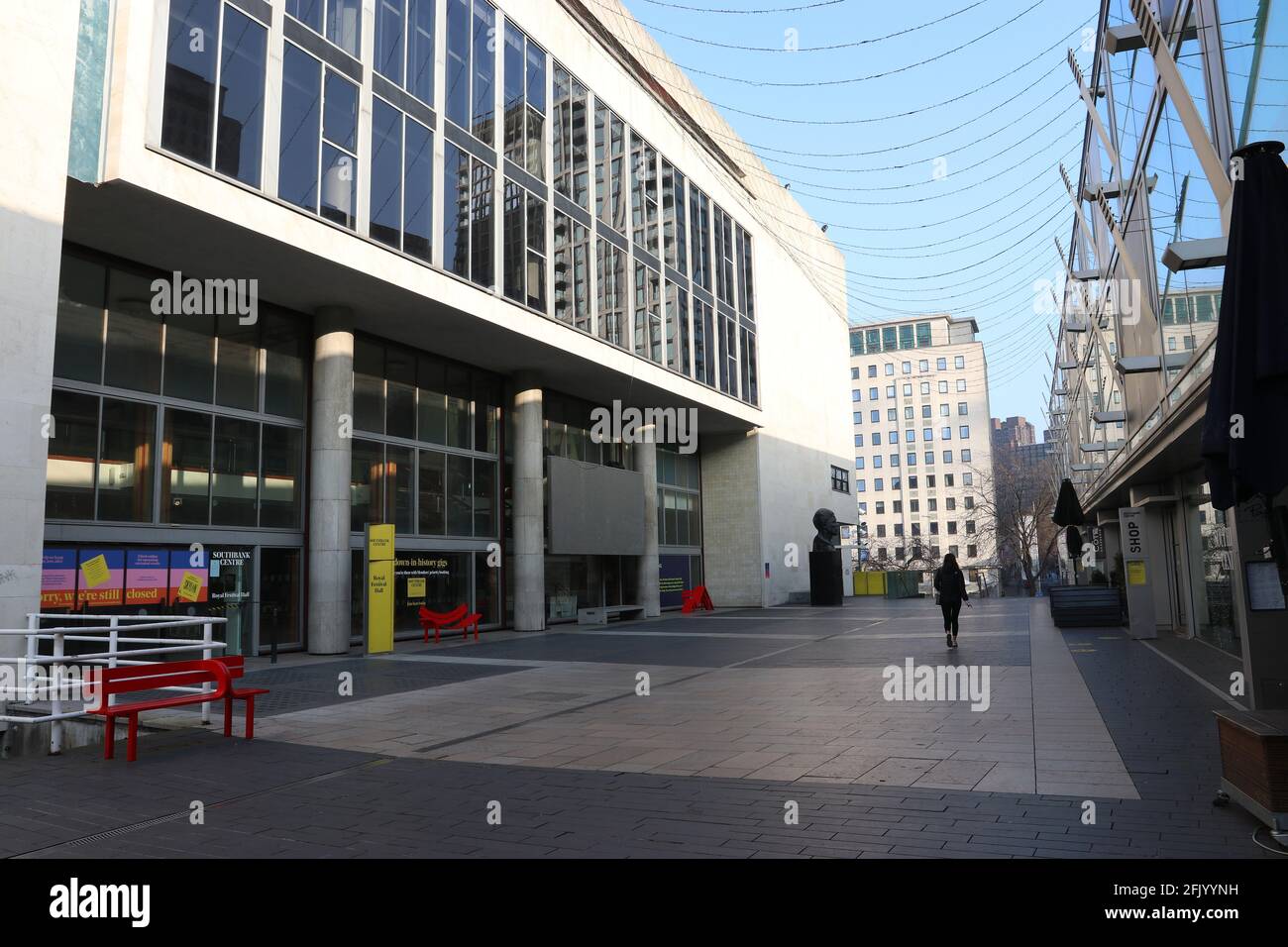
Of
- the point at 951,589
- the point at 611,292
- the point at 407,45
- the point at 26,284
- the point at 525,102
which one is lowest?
the point at 951,589

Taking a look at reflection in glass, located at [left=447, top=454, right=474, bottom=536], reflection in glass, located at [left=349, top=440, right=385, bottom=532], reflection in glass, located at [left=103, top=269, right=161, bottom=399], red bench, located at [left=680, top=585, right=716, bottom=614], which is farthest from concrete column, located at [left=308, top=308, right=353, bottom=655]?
red bench, located at [left=680, top=585, right=716, bottom=614]

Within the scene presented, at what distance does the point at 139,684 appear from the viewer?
8406 millimetres

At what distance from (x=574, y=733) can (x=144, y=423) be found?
11898 millimetres

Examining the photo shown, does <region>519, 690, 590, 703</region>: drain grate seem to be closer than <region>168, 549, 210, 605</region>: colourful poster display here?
Yes

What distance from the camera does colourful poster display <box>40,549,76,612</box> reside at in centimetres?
1470

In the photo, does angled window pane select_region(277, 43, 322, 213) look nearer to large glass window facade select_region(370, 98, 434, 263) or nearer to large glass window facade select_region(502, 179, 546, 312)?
large glass window facade select_region(370, 98, 434, 263)

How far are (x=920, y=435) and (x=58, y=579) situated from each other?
4544 inches

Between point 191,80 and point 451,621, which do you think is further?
point 451,621

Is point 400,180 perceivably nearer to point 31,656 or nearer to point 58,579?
point 58,579

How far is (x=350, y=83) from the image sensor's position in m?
18.3

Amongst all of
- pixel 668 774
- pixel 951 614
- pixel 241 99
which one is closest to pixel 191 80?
pixel 241 99

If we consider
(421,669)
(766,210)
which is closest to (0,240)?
(421,669)

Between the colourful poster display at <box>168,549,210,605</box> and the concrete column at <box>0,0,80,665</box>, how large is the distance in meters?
5.47
